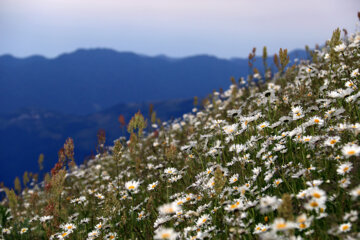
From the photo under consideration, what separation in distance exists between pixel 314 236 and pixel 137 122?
141 inches

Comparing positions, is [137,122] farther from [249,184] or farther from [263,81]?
[263,81]

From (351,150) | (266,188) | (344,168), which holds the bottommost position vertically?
(266,188)

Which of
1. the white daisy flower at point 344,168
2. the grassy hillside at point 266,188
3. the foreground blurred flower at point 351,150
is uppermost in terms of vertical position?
the foreground blurred flower at point 351,150

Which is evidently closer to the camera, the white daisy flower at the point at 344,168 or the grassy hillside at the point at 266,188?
the grassy hillside at the point at 266,188

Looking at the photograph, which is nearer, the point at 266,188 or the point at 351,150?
the point at 351,150

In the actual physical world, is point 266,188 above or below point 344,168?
below

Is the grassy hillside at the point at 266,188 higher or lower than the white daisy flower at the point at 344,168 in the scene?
lower

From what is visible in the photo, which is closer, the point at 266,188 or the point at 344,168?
the point at 344,168

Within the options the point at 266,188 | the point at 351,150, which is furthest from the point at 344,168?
the point at 266,188

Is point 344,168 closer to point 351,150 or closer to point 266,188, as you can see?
point 351,150

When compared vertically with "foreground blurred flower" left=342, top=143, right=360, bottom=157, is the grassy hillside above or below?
below

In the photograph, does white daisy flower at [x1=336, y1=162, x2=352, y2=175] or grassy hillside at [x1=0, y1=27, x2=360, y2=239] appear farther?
white daisy flower at [x1=336, y1=162, x2=352, y2=175]

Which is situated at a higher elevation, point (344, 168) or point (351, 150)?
point (351, 150)

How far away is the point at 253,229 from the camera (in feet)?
8.46
